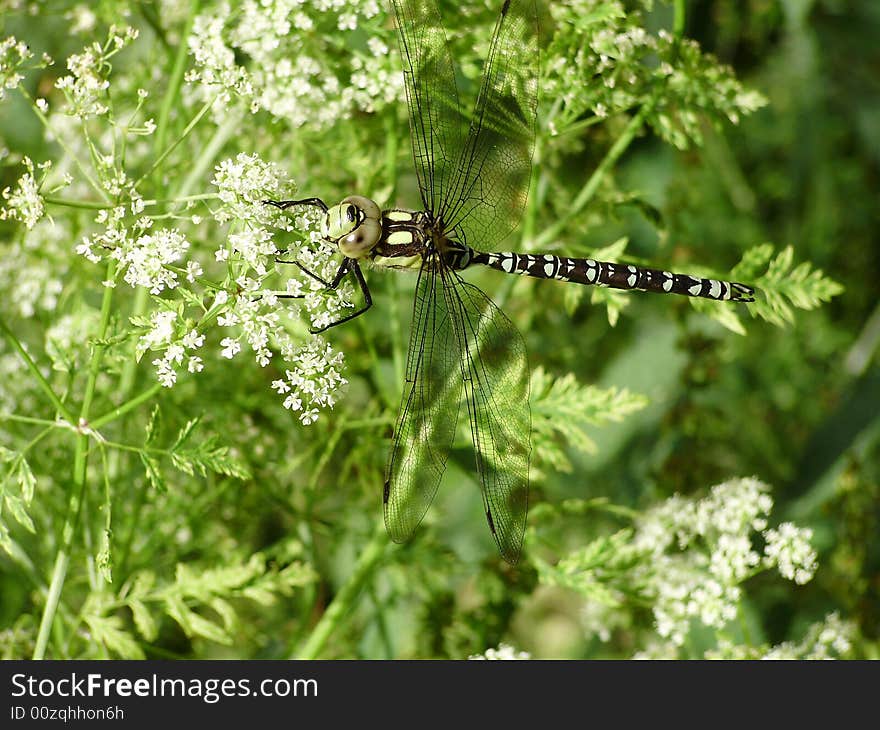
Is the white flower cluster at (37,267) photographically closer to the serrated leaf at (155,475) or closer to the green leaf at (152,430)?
the green leaf at (152,430)

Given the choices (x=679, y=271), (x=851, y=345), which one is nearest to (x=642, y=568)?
(x=679, y=271)

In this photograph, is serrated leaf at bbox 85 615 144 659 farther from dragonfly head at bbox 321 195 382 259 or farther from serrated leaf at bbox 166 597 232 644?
dragonfly head at bbox 321 195 382 259

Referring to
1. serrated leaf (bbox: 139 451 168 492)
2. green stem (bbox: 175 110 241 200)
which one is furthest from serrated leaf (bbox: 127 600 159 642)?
green stem (bbox: 175 110 241 200)

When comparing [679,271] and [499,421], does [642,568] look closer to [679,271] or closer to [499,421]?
[499,421]

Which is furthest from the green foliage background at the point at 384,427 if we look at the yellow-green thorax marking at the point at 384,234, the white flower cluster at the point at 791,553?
the white flower cluster at the point at 791,553

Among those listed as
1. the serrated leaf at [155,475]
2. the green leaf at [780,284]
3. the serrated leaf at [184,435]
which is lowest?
the serrated leaf at [155,475]

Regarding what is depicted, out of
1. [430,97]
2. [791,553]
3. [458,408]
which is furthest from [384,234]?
[791,553]
